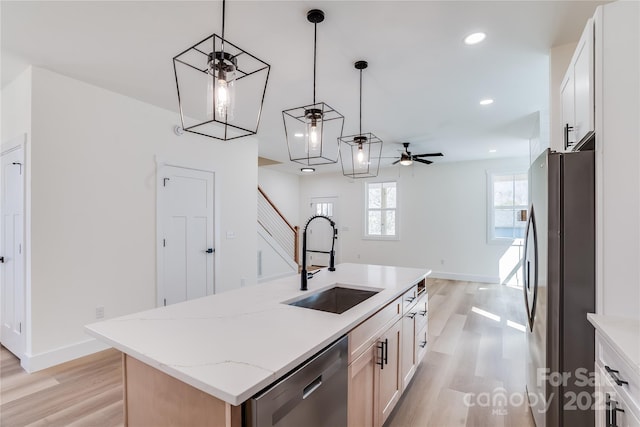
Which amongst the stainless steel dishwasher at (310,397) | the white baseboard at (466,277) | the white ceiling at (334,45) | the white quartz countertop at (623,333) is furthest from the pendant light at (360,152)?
the white baseboard at (466,277)

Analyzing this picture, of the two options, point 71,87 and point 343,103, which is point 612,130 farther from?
point 71,87

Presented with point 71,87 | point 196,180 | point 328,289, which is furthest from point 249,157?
point 328,289

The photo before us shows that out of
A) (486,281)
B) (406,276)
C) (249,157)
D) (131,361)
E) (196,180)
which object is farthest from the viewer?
(486,281)

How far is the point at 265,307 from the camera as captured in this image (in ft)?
5.50

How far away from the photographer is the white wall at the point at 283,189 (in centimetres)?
793

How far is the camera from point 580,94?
1.74 meters

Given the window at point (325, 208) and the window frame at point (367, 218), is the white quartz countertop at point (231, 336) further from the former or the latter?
the window at point (325, 208)

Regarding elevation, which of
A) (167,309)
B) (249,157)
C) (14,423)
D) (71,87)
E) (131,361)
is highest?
(71,87)

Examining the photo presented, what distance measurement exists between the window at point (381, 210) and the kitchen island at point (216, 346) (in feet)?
20.0

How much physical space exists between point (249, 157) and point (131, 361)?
12.5 feet

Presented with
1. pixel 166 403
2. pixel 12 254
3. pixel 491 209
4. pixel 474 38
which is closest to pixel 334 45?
pixel 474 38

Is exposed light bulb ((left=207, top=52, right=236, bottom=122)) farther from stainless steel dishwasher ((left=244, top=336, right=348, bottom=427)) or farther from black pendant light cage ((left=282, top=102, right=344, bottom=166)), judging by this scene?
stainless steel dishwasher ((left=244, top=336, right=348, bottom=427))

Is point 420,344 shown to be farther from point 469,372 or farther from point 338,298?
point 338,298

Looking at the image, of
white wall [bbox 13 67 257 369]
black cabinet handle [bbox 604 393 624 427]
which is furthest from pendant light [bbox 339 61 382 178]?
white wall [bbox 13 67 257 369]
